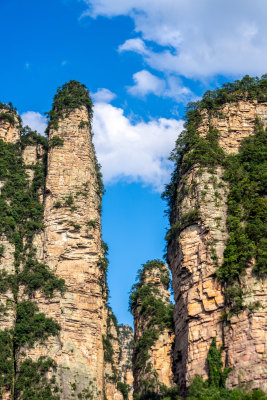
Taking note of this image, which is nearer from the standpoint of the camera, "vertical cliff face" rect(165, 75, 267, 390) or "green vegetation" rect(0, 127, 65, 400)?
"vertical cliff face" rect(165, 75, 267, 390)

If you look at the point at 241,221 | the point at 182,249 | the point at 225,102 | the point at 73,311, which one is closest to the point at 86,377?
the point at 73,311

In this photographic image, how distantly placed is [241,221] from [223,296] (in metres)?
5.08

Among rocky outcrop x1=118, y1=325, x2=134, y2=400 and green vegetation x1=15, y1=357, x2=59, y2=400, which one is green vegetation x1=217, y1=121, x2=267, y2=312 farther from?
rocky outcrop x1=118, y1=325, x2=134, y2=400

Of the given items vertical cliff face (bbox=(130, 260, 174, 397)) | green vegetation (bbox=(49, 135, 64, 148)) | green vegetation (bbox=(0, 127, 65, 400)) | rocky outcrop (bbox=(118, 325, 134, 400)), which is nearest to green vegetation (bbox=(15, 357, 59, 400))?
green vegetation (bbox=(0, 127, 65, 400))

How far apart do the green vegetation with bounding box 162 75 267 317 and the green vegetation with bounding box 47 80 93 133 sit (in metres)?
16.9

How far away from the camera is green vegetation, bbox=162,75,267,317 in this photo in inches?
1336

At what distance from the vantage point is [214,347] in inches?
1277

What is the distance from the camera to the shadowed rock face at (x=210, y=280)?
30984mm

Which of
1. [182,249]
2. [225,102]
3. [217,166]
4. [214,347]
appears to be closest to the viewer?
[214,347]

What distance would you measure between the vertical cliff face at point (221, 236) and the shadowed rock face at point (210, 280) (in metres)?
0.05

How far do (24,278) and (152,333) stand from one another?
1139 cm

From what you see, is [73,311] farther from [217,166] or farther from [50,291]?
[217,166]

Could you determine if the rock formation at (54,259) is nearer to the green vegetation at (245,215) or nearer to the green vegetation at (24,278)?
the green vegetation at (24,278)

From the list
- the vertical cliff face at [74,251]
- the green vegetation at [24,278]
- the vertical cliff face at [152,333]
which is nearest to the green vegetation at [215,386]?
the vertical cliff face at [152,333]
